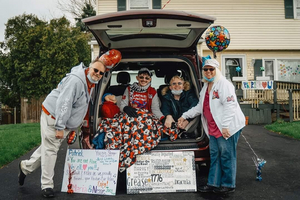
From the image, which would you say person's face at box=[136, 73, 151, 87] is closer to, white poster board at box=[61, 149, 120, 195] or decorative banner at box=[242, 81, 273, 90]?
white poster board at box=[61, 149, 120, 195]

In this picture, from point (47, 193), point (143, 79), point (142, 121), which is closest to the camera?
point (47, 193)

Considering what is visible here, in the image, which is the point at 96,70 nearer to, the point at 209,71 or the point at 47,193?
the point at 209,71

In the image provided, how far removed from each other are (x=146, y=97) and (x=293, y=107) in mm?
9042

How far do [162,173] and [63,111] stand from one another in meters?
1.40

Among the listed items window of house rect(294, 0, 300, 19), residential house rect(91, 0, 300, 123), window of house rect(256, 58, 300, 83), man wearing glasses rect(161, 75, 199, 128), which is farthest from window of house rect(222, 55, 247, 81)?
man wearing glasses rect(161, 75, 199, 128)

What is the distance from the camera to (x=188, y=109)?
13.9 feet

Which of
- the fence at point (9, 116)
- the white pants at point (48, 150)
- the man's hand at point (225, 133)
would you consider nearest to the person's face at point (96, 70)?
the white pants at point (48, 150)

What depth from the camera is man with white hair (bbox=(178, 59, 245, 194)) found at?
3.44 metres

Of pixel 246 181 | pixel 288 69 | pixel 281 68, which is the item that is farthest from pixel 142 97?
pixel 288 69

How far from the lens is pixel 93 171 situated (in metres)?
3.56

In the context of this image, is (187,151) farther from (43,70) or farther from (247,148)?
(43,70)

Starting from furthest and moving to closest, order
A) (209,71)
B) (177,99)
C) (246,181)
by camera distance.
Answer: (177,99) → (246,181) → (209,71)

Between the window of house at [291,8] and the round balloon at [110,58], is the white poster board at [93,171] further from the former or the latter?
the window of house at [291,8]

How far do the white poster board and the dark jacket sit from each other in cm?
110
